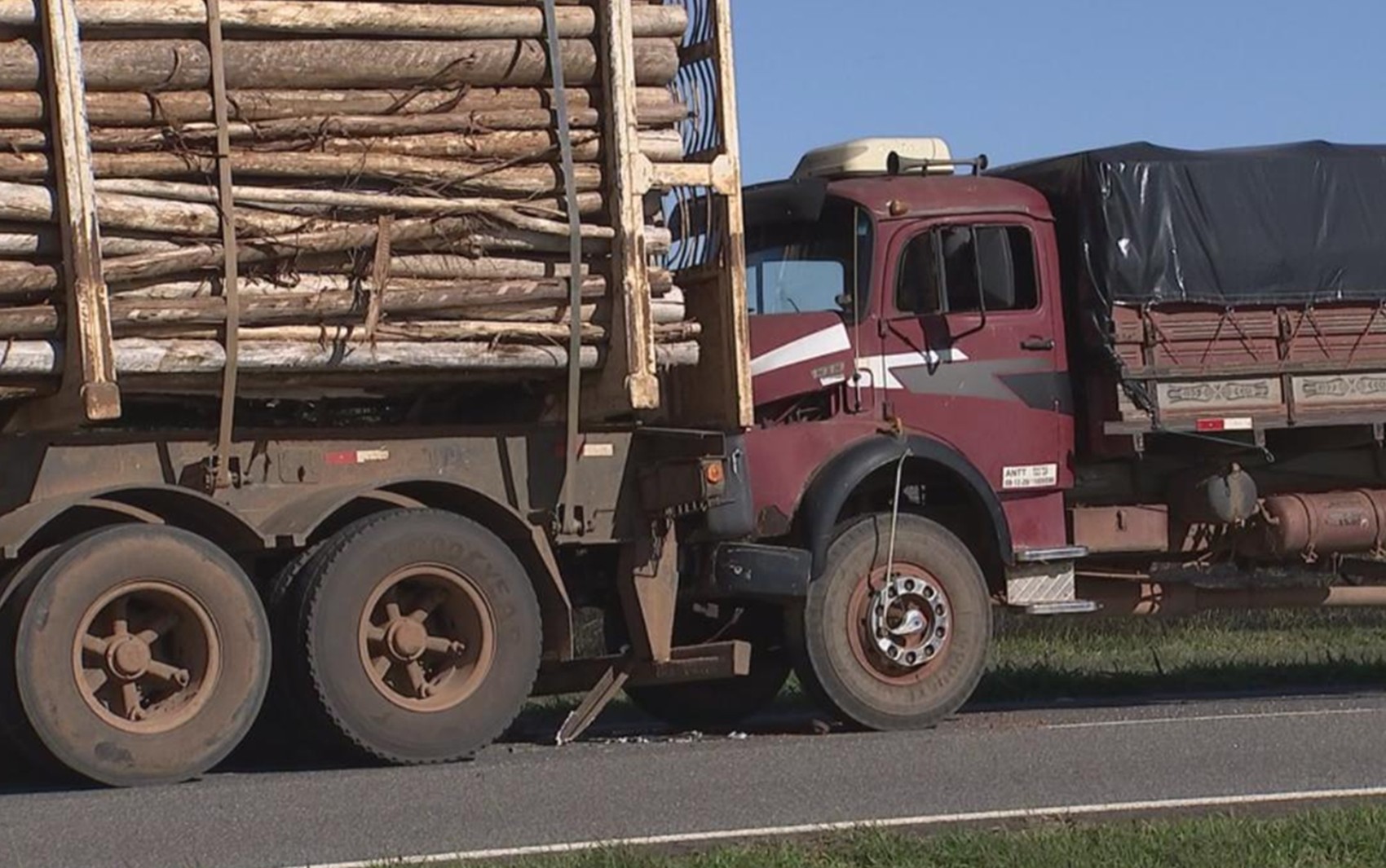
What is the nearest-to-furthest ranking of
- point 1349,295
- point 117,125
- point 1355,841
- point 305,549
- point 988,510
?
point 1355,841
point 117,125
point 305,549
point 988,510
point 1349,295

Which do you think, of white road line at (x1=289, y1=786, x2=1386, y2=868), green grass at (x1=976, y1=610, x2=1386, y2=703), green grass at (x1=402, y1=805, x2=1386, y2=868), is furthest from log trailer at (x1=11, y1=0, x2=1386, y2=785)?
green grass at (x1=402, y1=805, x2=1386, y2=868)

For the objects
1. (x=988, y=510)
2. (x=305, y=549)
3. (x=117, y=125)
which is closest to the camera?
(x=117, y=125)

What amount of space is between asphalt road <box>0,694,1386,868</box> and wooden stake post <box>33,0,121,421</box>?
168 cm

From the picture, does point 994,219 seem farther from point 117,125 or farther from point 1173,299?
point 117,125

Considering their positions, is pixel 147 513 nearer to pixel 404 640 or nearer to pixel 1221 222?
pixel 404 640

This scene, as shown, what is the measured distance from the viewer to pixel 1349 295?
13.9 m

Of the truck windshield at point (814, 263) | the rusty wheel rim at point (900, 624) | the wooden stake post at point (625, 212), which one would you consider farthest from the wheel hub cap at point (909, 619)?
the wooden stake post at point (625, 212)

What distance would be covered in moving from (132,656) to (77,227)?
5.97 ft

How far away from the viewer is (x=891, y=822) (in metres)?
8.41

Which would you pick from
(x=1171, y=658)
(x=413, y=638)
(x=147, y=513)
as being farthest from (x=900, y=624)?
(x=1171, y=658)

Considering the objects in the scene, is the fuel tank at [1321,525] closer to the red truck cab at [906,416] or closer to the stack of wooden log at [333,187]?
the red truck cab at [906,416]

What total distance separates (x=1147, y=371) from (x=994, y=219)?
117 cm

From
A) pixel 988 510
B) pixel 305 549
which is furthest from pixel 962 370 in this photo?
pixel 305 549

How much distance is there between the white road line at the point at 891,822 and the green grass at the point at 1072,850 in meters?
0.13
